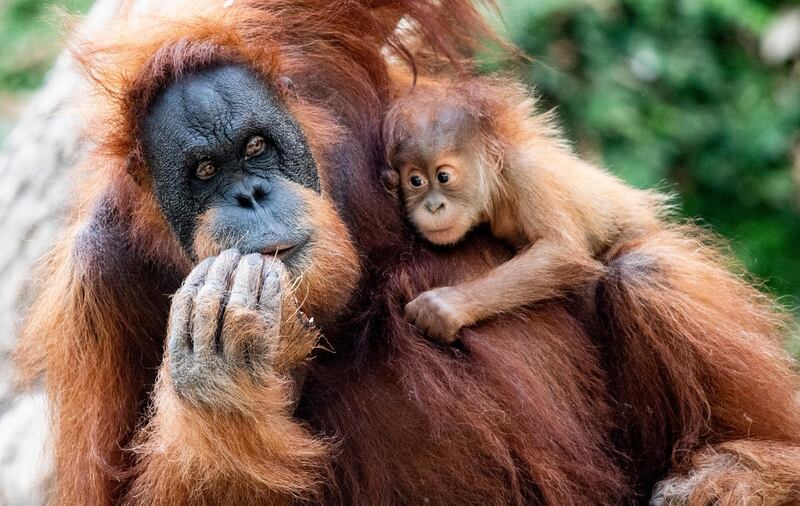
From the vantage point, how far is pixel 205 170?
3092 millimetres

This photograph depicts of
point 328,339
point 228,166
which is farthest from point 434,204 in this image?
point 228,166

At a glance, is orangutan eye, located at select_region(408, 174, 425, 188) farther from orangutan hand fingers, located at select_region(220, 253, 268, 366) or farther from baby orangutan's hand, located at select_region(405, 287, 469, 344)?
orangutan hand fingers, located at select_region(220, 253, 268, 366)

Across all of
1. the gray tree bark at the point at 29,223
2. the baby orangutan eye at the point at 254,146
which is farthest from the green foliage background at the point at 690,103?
the baby orangutan eye at the point at 254,146

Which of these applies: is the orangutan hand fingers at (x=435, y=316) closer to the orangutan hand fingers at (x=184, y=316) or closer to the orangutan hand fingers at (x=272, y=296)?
the orangutan hand fingers at (x=272, y=296)

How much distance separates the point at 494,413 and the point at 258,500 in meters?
0.73

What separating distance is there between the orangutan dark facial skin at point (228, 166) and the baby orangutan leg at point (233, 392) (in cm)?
14

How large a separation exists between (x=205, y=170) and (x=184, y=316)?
0.47m

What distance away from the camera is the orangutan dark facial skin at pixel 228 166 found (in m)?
2.99

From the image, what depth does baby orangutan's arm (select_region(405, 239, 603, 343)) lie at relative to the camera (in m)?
3.30

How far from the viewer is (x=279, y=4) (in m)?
3.62

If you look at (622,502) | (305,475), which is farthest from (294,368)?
(622,502)

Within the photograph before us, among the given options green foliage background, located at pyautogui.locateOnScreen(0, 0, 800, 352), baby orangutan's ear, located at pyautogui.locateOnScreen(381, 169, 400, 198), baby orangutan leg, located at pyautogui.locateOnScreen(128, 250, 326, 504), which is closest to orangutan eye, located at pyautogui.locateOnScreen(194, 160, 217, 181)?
baby orangutan leg, located at pyautogui.locateOnScreen(128, 250, 326, 504)

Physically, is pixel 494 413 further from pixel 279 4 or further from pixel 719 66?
pixel 719 66

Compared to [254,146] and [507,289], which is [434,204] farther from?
[254,146]
